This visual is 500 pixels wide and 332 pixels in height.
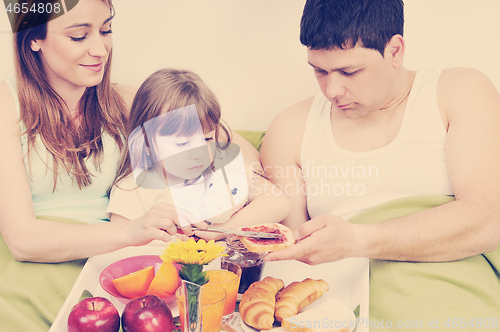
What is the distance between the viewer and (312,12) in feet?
3.92

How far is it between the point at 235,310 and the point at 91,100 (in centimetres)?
82

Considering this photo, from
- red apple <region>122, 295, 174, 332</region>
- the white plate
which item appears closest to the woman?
red apple <region>122, 295, 174, 332</region>

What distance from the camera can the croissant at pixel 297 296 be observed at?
3.02ft

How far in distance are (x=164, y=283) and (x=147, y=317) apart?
5.9 inches

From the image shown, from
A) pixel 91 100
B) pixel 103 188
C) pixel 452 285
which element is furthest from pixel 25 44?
pixel 452 285

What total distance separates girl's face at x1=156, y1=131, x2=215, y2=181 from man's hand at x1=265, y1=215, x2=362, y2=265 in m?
0.40

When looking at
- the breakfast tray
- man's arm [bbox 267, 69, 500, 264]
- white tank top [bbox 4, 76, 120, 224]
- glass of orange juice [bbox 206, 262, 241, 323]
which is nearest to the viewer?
glass of orange juice [bbox 206, 262, 241, 323]

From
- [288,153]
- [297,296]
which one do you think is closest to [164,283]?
[297,296]

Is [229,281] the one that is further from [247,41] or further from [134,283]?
[247,41]

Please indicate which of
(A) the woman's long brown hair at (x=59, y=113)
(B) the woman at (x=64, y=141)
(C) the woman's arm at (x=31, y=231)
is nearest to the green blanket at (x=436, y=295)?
(B) the woman at (x=64, y=141)

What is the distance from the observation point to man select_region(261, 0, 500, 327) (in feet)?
3.74

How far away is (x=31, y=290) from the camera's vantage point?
3.55ft

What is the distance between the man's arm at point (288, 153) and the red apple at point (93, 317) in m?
0.72

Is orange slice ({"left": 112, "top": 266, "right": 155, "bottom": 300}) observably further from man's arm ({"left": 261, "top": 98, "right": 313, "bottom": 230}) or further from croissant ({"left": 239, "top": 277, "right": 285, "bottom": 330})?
man's arm ({"left": 261, "top": 98, "right": 313, "bottom": 230})
